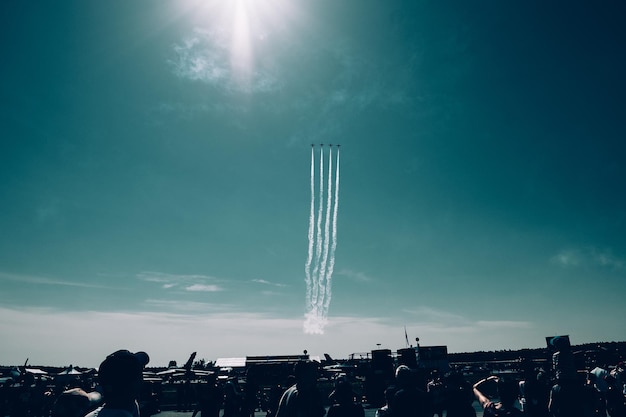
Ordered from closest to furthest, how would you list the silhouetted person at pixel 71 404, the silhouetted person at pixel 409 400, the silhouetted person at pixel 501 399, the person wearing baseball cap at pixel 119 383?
the person wearing baseball cap at pixel 119 383 < the silhouetted person at pixel 71 404 < the silhouetted person at pixel 501 399 < the silhouetted person at pixel 409 400

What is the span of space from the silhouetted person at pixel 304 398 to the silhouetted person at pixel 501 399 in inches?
92.9

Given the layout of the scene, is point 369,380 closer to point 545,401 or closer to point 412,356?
point 412,356

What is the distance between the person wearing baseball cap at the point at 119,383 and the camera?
274 centimetres

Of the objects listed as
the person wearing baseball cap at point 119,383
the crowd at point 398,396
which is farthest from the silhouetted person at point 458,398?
the person wearing baseball cap at point 119,383

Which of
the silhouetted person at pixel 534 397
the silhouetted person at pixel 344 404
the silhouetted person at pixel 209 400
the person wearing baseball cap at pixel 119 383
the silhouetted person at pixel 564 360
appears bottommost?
the silhouetted person at pixel 209 400

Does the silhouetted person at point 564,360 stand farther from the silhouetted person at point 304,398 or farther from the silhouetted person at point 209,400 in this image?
the silhouetted person at point 209,400

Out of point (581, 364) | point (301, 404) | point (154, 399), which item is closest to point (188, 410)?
point (154, 399)

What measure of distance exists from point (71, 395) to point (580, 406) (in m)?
7.76

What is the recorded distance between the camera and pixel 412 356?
23.9 m

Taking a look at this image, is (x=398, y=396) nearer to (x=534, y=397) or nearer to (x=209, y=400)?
(x=534, y=397)

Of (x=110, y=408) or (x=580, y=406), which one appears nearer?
(x=110, y=408)

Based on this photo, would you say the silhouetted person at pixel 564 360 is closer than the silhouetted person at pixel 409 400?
No

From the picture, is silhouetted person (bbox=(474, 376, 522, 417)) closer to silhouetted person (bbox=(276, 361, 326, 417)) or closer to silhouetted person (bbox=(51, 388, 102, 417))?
silhouetted person (bbox=(276, 361, 326, 417))

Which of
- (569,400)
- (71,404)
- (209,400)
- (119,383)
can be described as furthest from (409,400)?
(209,400)
